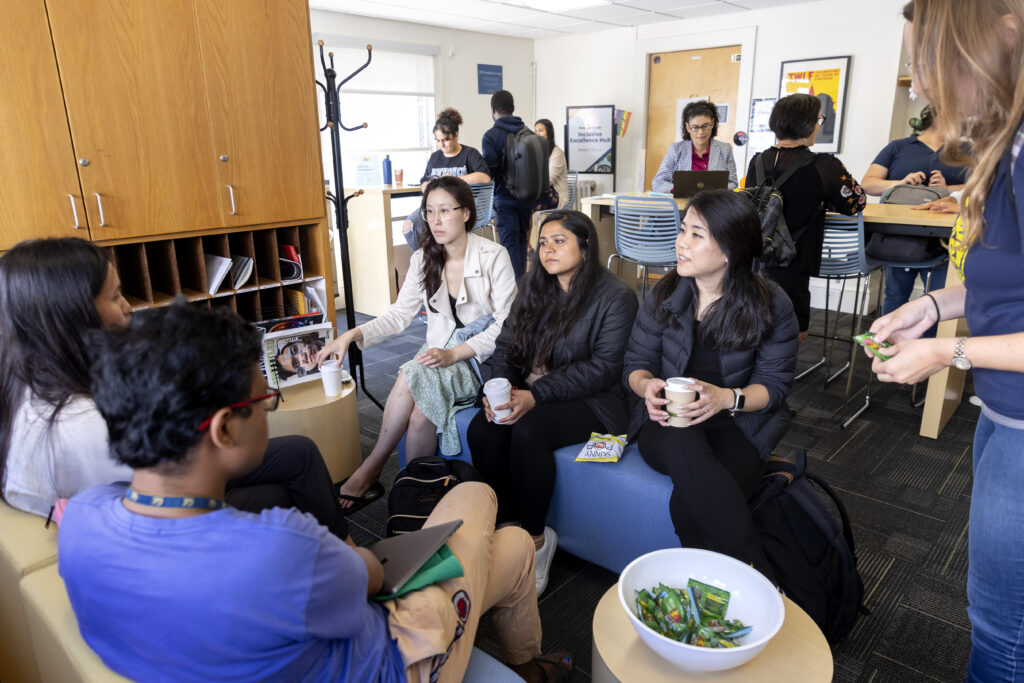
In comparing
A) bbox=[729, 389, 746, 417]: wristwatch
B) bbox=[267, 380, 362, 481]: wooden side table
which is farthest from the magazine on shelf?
bbox=[729, 389, 746, 417]: wristwatch

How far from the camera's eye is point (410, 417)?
7.88ft

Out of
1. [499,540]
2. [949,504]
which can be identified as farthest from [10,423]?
[949,504]

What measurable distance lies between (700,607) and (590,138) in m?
6.57

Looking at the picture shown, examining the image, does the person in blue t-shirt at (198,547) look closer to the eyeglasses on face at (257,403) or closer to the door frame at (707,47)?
the eyeglasses on face at (257,403)

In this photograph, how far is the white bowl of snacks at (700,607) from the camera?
1090 mm

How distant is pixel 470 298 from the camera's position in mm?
2572

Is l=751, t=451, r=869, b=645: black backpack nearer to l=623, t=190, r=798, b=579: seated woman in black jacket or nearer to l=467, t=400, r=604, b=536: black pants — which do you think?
l=623, t=190, r=798, b=579: seated woman in black jacket

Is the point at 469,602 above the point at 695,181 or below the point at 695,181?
below

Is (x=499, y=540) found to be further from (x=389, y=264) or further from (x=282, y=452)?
(x=389, y=264)

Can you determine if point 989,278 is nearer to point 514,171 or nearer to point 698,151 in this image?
point 698,151

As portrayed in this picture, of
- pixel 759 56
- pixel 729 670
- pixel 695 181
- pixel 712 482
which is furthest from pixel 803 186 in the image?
pixel 759 56

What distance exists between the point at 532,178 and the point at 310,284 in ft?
7.78

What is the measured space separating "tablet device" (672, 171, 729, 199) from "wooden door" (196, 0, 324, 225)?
245cm

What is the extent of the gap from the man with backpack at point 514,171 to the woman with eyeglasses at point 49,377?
3.42m
